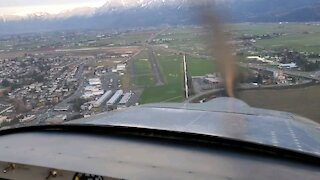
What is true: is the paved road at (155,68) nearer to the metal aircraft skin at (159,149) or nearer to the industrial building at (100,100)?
the industrial building at (100,100)

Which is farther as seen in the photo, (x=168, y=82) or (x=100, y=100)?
(x=168, y=82)

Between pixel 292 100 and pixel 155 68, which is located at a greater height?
pixel 155 68

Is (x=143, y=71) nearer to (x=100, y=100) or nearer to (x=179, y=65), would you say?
(x=179, y=65)

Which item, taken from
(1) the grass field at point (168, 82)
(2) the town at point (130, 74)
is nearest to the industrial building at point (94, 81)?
(2) the town at point (130, 74)

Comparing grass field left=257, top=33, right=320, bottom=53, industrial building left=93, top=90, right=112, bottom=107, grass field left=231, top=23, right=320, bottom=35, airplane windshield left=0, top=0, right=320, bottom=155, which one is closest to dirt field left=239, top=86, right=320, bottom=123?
airplane windshield left=0, top=0, right=320, bottom=155

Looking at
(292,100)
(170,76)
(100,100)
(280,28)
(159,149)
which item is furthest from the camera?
(280,28)

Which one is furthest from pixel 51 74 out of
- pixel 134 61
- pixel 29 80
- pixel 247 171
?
pixel 247 171

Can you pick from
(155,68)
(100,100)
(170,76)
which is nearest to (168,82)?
(170,76)
